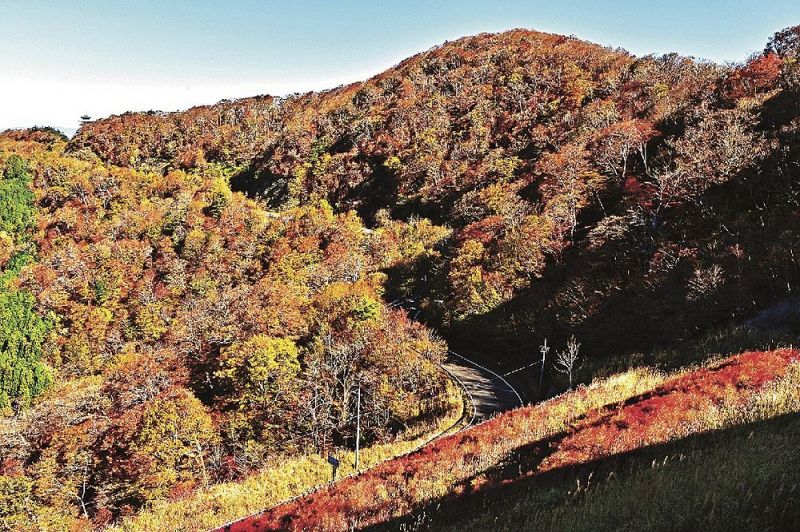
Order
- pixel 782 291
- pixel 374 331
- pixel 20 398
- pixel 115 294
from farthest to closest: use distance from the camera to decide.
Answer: pixel 115 294
pixel 20 398
pixel 374 331
pixel 782 291

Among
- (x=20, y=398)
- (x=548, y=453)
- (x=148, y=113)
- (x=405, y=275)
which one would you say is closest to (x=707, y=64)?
(x=405, y=275)

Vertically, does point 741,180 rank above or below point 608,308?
above

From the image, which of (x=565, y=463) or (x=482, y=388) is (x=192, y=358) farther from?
(x=565, y=463)

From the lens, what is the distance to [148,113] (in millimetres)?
148750

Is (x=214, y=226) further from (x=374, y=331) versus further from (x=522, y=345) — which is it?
(x=522, y=345)

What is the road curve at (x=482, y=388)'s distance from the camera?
29.1 m

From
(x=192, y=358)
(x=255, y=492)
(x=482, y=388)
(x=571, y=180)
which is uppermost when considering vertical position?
(x=571, y=180)

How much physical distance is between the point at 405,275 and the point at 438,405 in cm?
2941

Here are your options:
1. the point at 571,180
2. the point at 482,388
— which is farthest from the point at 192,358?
the point at 571,180

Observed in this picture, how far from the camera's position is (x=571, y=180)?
176 feet

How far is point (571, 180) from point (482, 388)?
3083 centimetres

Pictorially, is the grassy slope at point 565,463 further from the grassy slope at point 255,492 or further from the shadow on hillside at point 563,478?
the grassy slope at point 255,492

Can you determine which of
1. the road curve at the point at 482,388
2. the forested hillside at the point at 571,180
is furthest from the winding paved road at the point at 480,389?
the forested hillside at the point at 571,180

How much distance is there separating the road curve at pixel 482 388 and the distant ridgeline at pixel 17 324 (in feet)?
187
